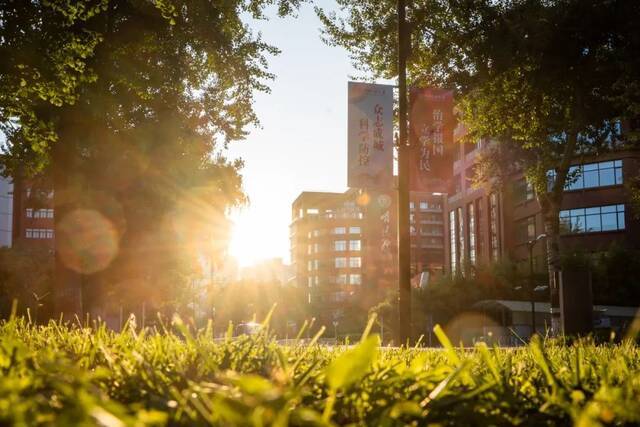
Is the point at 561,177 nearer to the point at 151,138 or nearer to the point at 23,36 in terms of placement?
the point at 151,138

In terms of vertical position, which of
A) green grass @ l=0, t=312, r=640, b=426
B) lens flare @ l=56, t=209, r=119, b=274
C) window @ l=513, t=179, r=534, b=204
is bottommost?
green grass @ l=0, t=312, r=640, b=426

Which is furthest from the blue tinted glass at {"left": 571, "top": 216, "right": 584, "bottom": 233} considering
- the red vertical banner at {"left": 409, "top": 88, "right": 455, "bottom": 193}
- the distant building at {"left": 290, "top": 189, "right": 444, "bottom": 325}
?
the distant building at {"left": 290, "top": 189, "right": 444, "bottom": 325}

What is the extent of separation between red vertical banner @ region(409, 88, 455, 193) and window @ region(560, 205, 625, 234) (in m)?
40.3

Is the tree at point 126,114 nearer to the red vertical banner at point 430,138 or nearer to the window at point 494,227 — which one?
the red vertical banner at point 430,138

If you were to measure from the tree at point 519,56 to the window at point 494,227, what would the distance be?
50.5m

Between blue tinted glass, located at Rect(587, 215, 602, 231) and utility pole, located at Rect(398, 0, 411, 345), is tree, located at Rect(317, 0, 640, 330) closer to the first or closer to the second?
utility pole, located at Rect(398, 0, 411, 345)

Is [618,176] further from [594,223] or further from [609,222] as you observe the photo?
[594,223]

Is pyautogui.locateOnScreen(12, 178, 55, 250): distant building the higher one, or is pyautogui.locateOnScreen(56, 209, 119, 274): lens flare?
pyautogui.locateOnScreen(12, 178, 55, 250): distant building

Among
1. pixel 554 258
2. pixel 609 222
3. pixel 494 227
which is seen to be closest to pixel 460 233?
pixel 494 227

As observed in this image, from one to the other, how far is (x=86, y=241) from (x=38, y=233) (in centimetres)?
8075

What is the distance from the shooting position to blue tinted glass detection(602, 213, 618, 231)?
179ft

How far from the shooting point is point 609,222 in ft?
180

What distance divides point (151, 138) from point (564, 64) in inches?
479

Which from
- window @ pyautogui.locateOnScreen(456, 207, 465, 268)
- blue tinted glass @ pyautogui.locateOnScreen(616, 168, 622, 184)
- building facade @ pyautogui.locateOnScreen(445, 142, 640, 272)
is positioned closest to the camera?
building facade @ pyautogui.locateOnScreen(445, 142, 640, 272)
